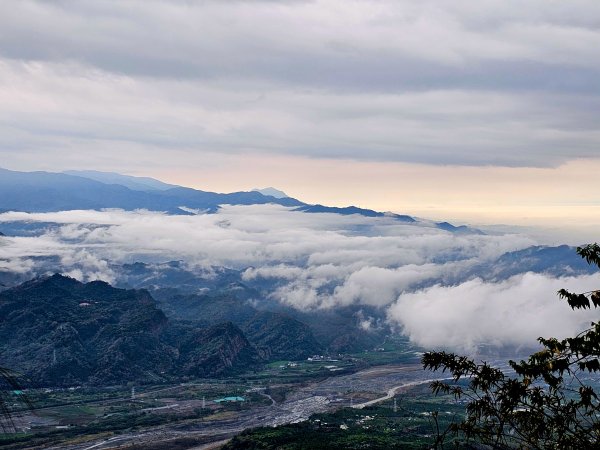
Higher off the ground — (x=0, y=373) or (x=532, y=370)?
(x=0, y=373)

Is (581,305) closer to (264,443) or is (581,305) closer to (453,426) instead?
(453,426)

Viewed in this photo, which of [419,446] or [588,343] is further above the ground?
[588,343]

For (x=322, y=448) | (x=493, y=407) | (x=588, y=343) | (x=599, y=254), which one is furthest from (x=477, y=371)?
(x=322, y=448)

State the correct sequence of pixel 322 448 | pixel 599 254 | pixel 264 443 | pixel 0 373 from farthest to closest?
1. pixel 264 443
2. pixel 322 448
3. pixel 599 254
4. pixel 0 373

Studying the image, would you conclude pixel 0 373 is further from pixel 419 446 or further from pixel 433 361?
pixel 419 446

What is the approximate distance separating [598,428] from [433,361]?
9191mm

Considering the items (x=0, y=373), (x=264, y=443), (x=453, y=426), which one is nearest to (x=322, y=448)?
(x=264, y=443)

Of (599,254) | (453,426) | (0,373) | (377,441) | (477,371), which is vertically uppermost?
(599,254)

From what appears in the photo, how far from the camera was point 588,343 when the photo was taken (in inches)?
1431

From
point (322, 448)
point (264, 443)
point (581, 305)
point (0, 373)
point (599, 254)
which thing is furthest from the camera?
point (264, 443)

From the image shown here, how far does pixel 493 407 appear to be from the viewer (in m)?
38.3

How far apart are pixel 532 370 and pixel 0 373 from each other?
86.3 ft

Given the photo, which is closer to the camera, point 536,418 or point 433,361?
point 536,418

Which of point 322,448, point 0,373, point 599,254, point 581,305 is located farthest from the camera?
point 322,448
